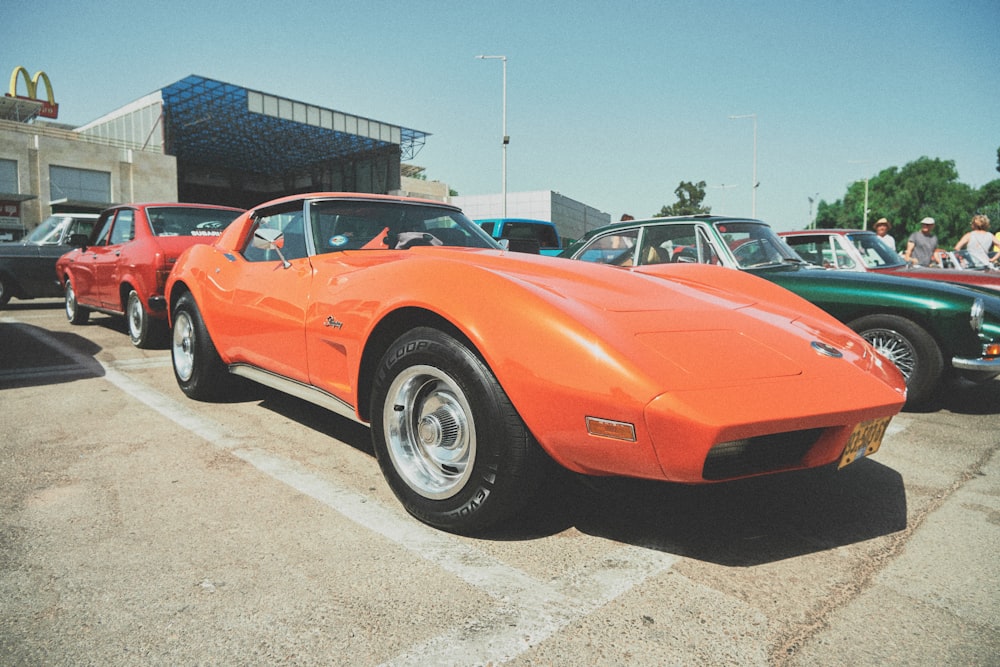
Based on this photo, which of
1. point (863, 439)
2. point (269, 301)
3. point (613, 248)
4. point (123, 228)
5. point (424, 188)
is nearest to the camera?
point (863, 439)

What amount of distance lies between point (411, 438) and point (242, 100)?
3380 cm

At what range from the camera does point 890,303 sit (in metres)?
4.35

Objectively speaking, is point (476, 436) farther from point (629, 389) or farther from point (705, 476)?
point (705, 476)

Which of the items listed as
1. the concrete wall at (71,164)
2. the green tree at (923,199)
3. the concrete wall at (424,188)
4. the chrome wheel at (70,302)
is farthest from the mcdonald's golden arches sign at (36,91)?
the green tree at (923,199)

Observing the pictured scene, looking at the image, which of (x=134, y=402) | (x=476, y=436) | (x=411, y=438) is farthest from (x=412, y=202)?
(x=134, y=402)

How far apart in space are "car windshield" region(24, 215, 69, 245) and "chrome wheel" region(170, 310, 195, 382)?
7.04 meters

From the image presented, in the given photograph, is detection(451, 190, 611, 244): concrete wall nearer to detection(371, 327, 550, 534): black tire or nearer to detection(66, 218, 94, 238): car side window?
detection(66, 218, 94, 238): car side window

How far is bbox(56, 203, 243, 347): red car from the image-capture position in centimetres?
582

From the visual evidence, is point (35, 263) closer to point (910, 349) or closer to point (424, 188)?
point (910, 349)

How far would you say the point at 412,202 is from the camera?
3.71 m

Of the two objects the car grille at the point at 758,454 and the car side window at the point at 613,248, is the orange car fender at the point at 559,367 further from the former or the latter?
the car side window at the point at 613,248

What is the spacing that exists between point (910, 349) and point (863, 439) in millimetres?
2608

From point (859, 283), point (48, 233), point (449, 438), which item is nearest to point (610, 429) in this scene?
point (449, 438)

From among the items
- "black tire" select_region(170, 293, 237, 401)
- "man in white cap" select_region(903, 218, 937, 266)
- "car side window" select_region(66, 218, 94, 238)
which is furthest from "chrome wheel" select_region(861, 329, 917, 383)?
"car side window" select_region(66, 218, 94, 238)
